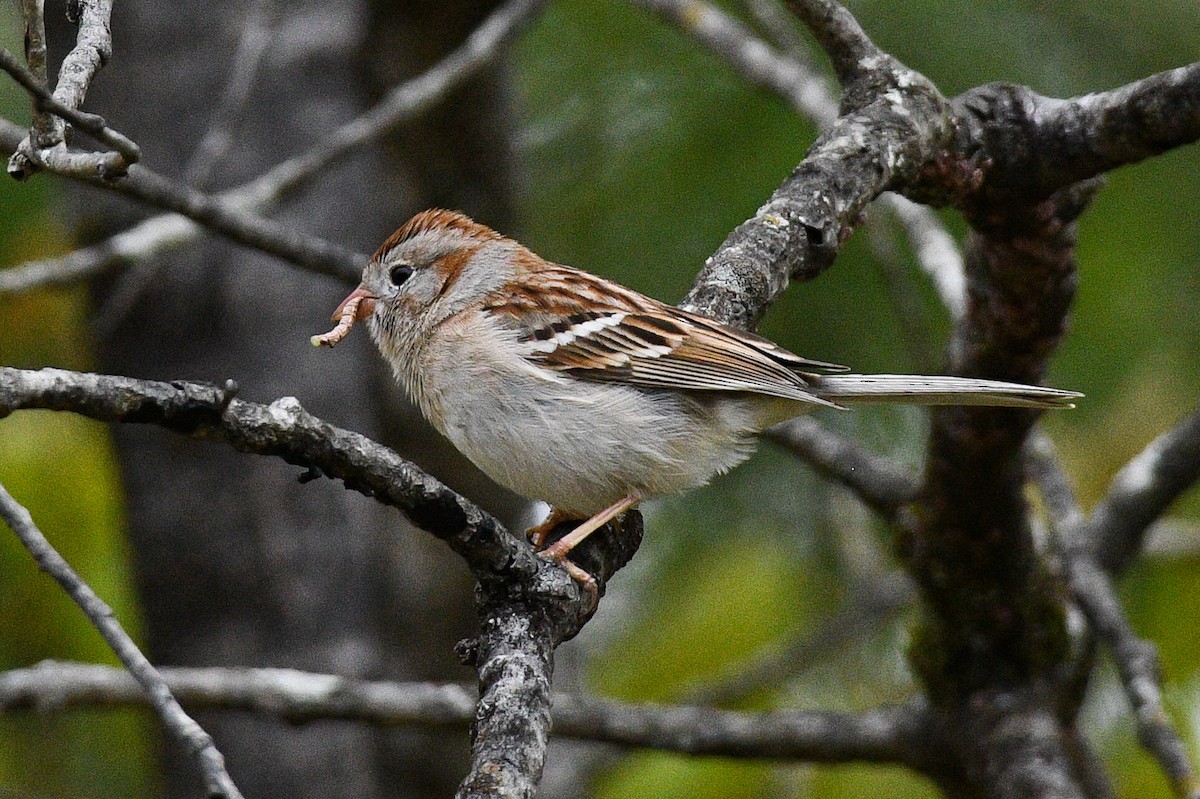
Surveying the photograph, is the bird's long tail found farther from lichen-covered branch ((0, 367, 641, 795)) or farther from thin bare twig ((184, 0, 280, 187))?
thin bare twig ((184, 0, 280, 187))

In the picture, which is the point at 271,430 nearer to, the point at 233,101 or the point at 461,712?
the point at 461,712

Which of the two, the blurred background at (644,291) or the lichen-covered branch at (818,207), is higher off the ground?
the blurred background at (644,291)

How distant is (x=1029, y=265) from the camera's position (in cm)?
303

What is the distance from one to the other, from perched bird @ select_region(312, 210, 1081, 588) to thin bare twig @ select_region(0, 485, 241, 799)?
4.52 feet

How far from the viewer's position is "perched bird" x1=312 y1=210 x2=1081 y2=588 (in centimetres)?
297

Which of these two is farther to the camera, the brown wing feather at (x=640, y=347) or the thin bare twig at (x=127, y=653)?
the brown wing feather at (x=640, y=347)

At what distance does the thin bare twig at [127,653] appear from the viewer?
4.25 ft

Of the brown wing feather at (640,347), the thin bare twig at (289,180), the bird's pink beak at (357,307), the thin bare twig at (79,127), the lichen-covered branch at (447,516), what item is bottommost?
the lichen-covered branch at (447,516)

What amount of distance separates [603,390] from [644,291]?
90.7 inches

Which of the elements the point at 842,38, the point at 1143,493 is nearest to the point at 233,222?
the point at 842,38

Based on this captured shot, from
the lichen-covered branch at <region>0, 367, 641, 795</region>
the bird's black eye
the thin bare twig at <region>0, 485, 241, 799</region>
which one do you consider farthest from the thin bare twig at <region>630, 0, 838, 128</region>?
the thin bare twig at <region>0, 485, 241, 799</region>

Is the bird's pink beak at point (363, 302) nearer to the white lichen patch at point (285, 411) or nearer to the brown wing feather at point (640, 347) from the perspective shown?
the brown wing feather at point (640, 347)

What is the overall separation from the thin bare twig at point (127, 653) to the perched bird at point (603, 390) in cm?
138

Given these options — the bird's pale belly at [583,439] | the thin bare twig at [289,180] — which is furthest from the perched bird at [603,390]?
the thin bare twig at [289,180]
